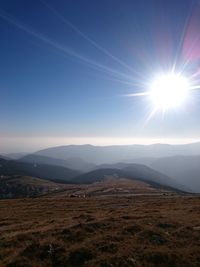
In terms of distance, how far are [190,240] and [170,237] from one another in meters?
1.38

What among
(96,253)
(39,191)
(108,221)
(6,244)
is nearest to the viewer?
(96,253)

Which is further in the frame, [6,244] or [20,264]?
[6,244]

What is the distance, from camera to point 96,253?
54.1 ft

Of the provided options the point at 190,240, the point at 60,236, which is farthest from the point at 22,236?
the point at 190,240

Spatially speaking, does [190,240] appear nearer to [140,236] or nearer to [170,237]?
[170,237]

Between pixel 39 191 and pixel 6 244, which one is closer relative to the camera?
pixel 6 244

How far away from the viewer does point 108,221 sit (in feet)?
81.6

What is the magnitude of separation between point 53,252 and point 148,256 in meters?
5.63

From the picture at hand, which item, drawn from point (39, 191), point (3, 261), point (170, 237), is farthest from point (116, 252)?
point (39, 191)

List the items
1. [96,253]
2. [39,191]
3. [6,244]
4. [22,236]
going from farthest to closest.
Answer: [39,191]
[22,236]
[6,244]
[96,253]

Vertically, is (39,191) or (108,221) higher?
(108,221)

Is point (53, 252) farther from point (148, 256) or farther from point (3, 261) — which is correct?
point (148, 256)

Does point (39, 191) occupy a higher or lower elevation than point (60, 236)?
lower

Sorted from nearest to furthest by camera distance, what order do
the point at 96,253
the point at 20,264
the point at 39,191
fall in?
the point at 20,264, the point at 96,253, the point at 39,191
